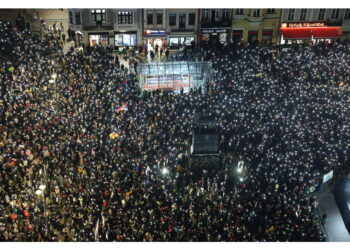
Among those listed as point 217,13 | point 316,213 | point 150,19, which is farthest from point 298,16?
point 316,213

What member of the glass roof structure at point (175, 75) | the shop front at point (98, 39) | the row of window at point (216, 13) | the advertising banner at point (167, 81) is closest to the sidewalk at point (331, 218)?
the glass roof structure at point (175, 75)

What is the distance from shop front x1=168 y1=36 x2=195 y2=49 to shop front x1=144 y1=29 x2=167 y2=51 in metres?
0.74

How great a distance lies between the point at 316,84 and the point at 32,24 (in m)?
27.9

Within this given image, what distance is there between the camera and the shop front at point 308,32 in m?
40.2

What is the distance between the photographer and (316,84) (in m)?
32.2

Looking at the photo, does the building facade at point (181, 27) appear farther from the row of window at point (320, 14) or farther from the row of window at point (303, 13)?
the row of window at point (320, 14)

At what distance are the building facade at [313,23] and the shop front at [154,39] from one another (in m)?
11.4

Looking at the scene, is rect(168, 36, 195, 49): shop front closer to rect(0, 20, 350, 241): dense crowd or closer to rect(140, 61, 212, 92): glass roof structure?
rect(0, 20, 350, 241): dense crowd

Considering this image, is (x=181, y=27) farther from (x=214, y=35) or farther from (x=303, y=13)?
(x=303, y=13)

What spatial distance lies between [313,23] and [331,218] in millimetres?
23500

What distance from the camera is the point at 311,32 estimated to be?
4034 centimetres

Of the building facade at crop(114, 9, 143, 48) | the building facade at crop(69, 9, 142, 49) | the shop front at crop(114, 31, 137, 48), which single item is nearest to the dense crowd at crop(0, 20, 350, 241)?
the building facade at crop(69, 9, 142, 49)

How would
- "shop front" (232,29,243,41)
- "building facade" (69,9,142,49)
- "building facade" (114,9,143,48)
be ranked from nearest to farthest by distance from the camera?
"building facade" (69,9,142,49) → "building facade" (114,9,143,48) → "shop front" (232,29,243,41)

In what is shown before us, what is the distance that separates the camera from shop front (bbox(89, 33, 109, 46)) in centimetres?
3994
